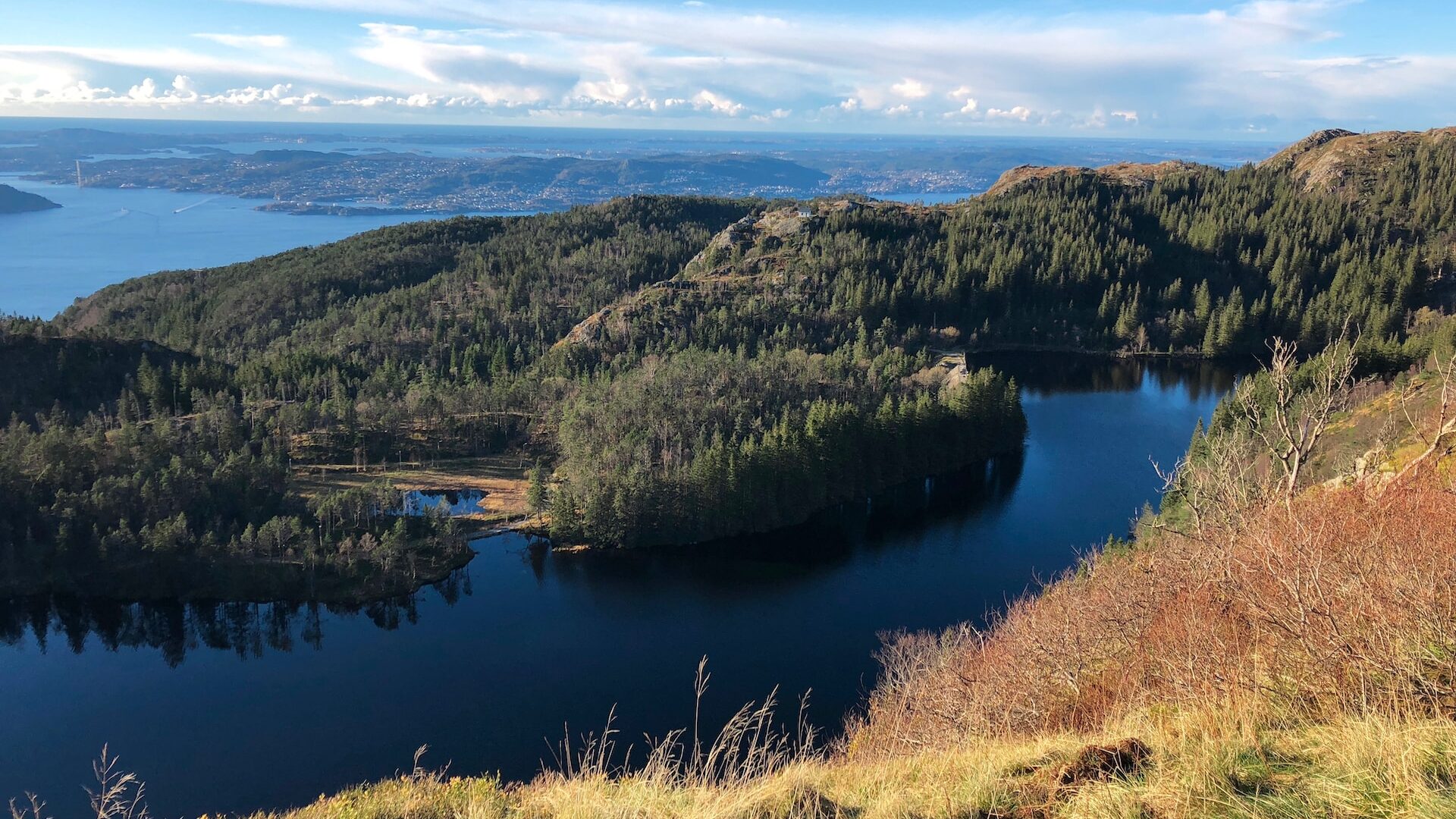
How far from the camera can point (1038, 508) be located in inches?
2881

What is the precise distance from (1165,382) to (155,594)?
398 ft

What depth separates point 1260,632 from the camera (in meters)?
14.8

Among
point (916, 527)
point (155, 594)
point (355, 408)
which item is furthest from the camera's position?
point (355, 408)

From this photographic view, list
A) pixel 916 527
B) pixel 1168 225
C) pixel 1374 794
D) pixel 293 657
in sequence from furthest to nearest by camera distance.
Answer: pixel 1168 225
pixel 916 527
pixel 293 657
pixel 1374 794

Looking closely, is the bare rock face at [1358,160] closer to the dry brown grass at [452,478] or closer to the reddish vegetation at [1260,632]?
the dry brown grass at [452,478]

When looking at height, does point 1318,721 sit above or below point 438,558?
above

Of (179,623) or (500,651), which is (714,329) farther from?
(179,623)

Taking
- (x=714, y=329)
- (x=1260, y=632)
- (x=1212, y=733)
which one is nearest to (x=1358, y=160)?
(x=714, y=329)

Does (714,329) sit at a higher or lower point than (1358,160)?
lower

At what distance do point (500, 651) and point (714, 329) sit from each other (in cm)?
7460

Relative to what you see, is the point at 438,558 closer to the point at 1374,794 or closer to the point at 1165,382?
the point at 1374,794

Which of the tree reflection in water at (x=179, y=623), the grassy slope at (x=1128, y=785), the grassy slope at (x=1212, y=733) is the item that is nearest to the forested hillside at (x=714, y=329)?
the tree reflection in water at (x=179, y=623)

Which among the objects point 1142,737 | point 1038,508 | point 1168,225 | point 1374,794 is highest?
point 1168,225

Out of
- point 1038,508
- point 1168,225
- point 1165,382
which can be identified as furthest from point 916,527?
point 1168,225
